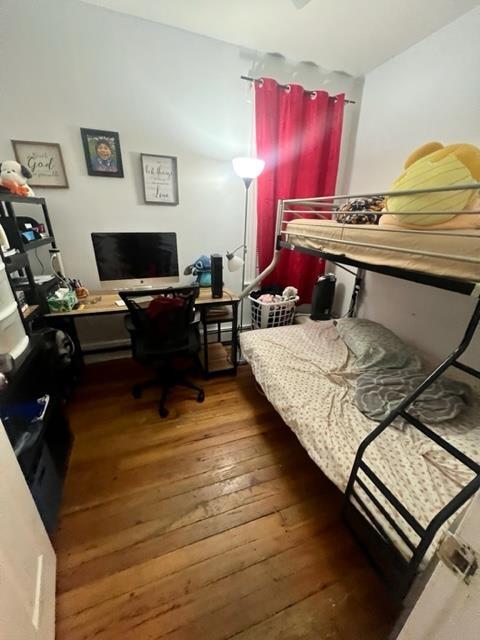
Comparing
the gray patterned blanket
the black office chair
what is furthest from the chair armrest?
the gray patterned blanket

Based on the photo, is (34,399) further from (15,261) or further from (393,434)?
(393,434)

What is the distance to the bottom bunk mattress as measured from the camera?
993 mm

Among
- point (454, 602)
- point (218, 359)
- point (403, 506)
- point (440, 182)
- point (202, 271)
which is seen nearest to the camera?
point (454, 602)

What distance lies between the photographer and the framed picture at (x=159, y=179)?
2180mm

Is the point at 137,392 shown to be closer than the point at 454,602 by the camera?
No

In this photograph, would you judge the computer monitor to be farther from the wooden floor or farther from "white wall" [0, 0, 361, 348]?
the wooden floor

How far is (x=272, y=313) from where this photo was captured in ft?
8.36

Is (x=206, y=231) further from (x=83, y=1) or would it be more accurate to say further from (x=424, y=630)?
(x=424, y=630)

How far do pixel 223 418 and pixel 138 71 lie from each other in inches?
107

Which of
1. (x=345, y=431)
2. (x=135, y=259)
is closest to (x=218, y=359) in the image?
(x=135, y=259)

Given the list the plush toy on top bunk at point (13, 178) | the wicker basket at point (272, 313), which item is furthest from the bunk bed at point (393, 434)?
the plush toy on top bunk at point (13, 178)

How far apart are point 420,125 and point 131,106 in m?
2.25

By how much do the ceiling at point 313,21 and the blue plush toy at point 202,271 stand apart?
1673mm

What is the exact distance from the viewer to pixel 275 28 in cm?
188
